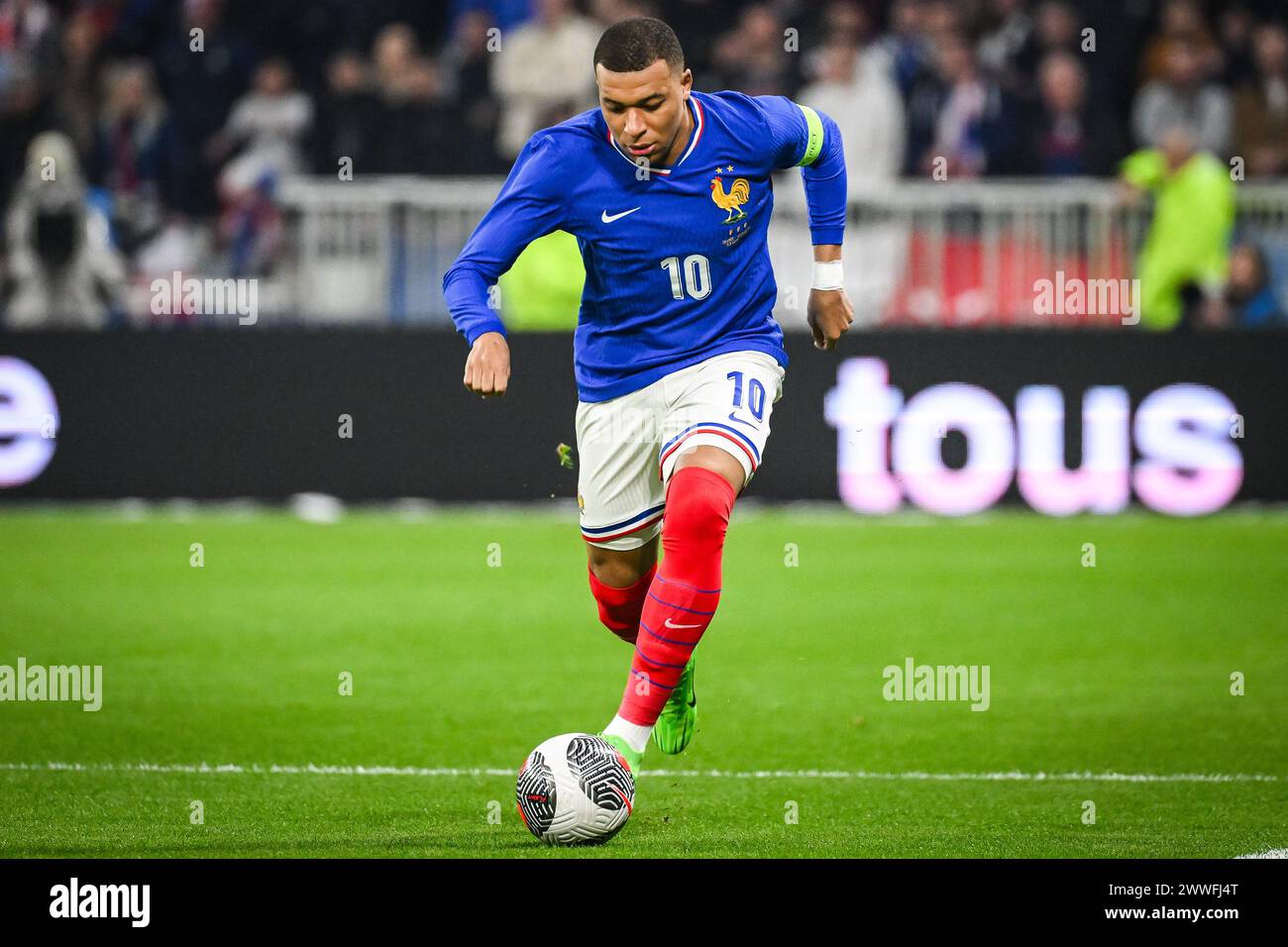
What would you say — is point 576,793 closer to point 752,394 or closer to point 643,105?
point 752,394

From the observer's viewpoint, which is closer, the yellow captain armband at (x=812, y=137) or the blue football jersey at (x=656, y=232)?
the blue football jersey at (x=656, y=232)

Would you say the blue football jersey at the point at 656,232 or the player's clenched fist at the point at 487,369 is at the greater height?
the blue football jersey at the point at 656,232

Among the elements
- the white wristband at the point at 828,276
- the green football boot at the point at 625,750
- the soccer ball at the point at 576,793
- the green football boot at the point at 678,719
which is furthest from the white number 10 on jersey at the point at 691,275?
the soccer ball at the point at 576,793

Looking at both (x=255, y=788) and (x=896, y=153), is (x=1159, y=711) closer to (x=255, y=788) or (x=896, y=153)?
(x=255, y=788)

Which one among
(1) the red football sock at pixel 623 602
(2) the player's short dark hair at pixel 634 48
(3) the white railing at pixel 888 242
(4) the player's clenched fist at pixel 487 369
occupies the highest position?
(3) the white railing at pixel 888 242

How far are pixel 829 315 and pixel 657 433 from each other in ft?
2.54

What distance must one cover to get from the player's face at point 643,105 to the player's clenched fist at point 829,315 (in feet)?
3.13

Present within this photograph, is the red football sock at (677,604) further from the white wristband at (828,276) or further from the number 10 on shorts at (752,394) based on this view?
the white wristband at (828,276)

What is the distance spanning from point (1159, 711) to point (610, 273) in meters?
3.20

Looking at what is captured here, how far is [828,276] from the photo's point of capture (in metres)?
7.30

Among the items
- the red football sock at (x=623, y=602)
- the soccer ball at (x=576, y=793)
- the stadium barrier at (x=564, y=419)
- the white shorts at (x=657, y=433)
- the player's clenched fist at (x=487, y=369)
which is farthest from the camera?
the stadium barrier at (x=564, y=419)

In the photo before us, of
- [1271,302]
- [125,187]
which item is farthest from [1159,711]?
[125,187]

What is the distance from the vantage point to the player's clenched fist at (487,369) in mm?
5973

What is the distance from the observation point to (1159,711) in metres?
8.56
